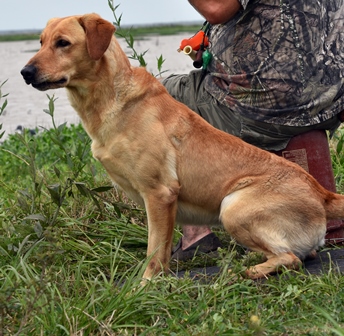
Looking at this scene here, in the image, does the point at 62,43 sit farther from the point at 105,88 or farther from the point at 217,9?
the point at 217,9

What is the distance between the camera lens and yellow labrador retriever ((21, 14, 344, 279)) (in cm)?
489

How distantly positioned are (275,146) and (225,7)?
42.2 inches

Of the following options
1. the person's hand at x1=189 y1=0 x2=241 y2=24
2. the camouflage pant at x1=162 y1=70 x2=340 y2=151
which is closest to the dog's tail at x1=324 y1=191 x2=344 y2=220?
the camouflage pant at x1=162 y1=70 x2=340 y2=151

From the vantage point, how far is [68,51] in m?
4.92

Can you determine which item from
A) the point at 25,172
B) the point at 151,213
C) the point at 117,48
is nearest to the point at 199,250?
the point at 151,213

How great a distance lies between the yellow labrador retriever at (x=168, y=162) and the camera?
489 centimetres

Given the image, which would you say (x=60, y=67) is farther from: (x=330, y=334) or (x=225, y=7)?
(x=330, y=334)

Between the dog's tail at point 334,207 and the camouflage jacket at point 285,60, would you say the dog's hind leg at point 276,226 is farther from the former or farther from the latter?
the camouflage jacket at point 285,60

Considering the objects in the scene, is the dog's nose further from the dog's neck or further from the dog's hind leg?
the dog's hind leg

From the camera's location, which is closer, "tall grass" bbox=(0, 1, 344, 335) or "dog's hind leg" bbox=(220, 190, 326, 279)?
"tall grass" bbox=(0, 1, 344, 335)

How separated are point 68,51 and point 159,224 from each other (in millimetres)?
1260

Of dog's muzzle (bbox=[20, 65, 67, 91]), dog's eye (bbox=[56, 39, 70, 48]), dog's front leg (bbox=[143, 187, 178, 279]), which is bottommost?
dog's front leg (bbox=[143, 187, 178, 279])

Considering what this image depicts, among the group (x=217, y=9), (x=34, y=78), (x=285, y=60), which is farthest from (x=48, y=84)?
(x=285, y=60)

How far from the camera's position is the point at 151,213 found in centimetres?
499
